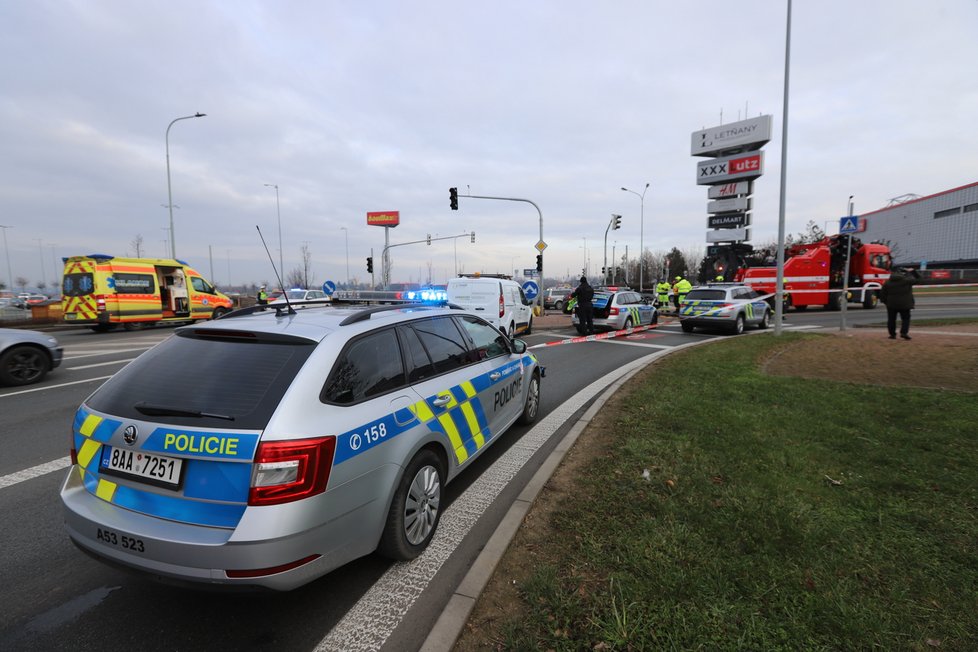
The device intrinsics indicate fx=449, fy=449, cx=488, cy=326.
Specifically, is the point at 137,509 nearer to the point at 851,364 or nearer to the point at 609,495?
the point at 609,495

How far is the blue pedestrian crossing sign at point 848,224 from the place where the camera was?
12.6 meters

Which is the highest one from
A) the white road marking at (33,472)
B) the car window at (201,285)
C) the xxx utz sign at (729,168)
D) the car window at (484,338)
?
the xxx utz sign at (729,168)

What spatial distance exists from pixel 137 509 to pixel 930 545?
14.8ft

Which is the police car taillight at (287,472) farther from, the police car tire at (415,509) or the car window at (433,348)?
the car window at (433,348)

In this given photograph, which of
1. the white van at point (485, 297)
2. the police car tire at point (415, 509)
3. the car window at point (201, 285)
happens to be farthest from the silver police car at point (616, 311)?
the car window at point (201, 285)

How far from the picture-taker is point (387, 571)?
2795 mm

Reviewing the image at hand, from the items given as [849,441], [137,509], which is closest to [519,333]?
[849,441]

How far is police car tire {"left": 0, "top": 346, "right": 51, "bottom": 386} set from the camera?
289 inches

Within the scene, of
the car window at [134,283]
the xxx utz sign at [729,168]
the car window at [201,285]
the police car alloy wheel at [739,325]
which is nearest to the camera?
the police car alloy wheel at [739,325]

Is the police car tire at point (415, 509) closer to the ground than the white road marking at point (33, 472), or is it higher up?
higher up

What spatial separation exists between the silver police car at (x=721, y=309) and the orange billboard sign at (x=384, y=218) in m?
57.8

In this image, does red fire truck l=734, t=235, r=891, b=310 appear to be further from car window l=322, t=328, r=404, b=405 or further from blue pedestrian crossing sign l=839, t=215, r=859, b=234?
car window l=322, t=328, r=404, b=405

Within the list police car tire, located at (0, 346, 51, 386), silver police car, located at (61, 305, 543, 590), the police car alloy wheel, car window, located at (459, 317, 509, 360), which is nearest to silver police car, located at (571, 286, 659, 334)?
the police car alloy wheel

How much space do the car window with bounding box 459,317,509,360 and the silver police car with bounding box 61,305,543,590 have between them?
1.21 meters
